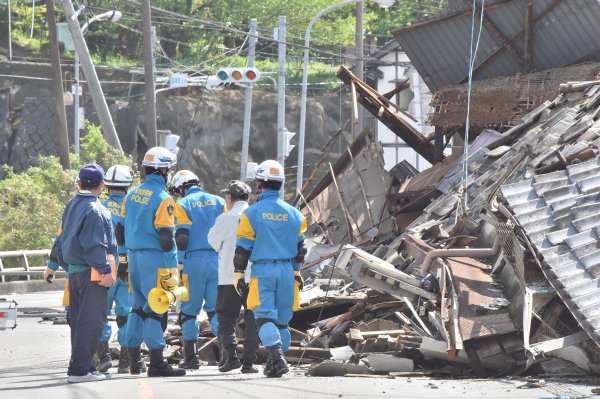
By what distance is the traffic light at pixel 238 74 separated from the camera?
29969mm

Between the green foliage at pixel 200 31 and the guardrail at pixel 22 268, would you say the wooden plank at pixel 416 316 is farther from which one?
the green foliage at pixel 200 31

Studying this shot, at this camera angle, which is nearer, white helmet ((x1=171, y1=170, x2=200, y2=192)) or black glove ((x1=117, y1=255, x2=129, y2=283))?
black glove ((x1=117, y1=255, x2=129, y2=283))

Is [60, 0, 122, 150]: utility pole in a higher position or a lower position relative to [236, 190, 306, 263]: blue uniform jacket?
higher

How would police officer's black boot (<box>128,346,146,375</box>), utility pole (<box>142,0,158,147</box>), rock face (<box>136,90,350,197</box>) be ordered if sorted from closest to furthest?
police officer's black boot (<box>128,346,146,375</box>) < utility pole (<box>142,0,158,147</box>) < rock face (<box>136,90,350,197</box>)

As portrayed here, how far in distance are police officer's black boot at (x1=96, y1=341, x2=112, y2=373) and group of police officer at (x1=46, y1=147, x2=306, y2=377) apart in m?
0.01

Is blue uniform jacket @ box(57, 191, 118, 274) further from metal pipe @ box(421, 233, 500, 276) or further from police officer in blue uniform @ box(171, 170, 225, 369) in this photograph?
metal pipe @ box(421, 233, 500, 276)

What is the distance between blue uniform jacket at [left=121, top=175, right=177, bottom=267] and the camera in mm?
11531

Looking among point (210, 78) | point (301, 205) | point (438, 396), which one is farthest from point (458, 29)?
point (210, 78)

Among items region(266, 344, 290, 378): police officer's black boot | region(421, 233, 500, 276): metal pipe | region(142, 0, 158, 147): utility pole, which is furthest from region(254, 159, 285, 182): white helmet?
region(142, 0, 158, 147): utility pole

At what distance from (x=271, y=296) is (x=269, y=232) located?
1.82 feet

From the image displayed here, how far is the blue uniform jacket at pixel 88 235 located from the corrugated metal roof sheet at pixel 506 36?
10893 mm

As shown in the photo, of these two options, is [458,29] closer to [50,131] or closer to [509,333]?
[509,333]

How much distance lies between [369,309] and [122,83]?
33185 mm

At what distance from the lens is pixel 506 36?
21.1m
